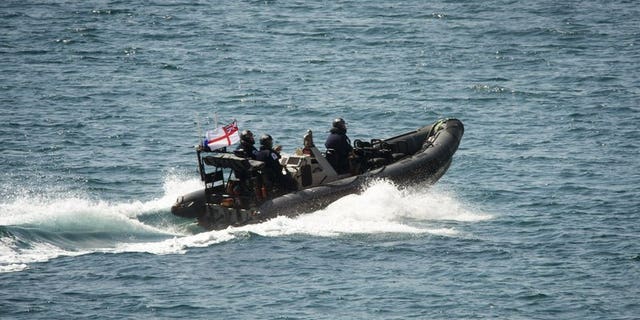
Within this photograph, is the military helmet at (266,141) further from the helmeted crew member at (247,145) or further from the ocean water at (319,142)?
the ocean water at (319,142)

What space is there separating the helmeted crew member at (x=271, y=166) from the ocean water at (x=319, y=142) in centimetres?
108

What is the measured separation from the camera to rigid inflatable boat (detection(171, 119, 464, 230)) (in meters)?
25.5

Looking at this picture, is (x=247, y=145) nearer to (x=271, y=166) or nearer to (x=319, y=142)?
(x=271, y=166)

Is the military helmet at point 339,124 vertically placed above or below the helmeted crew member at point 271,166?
above

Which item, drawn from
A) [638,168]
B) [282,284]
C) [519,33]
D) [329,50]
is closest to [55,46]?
[329,50]

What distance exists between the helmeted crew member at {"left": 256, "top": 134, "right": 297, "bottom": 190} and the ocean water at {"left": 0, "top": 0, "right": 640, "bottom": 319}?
1.08 m

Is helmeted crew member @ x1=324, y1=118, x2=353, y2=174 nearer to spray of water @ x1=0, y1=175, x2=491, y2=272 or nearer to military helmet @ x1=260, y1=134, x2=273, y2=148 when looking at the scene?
spray of water @ x1=0, y1=175, x2=491, y2=272

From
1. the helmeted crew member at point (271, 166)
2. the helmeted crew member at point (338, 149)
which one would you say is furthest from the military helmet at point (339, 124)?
the helmeted crew member at point (271, 166)

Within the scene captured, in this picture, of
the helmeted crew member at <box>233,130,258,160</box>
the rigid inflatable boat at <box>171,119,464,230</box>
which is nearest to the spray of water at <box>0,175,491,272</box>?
the rigid inflatable boat at <box>171,119,464,230</box>

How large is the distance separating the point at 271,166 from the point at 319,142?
10209mm

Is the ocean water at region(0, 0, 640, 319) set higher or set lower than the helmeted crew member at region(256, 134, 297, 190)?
lower

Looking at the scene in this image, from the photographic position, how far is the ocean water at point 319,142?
860 inches

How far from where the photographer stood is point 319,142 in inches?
1430

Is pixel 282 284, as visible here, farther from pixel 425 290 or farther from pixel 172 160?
pixel 172 160
